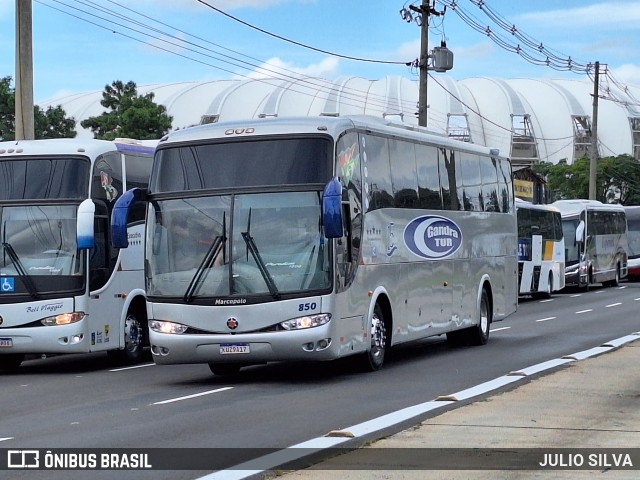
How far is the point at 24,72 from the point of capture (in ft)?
80.7

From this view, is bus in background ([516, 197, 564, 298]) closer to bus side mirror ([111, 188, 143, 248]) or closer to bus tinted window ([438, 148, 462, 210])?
bus tinted window ([438, 148, 462, 210])

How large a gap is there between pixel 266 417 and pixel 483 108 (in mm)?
112813

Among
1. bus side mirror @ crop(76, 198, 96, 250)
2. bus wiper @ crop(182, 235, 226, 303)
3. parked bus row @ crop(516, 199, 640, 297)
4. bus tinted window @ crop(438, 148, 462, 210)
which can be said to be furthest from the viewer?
parked bus row @ crop(516, 199, 640, 297)

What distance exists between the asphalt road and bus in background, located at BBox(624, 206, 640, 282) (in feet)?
118

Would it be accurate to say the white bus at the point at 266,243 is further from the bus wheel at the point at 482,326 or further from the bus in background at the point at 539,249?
the bus in background at the point at 539,249

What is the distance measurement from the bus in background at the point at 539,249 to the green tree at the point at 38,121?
64.6 feet

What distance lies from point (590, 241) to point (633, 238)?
33.0ft

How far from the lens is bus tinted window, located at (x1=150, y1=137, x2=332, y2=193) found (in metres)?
16.5

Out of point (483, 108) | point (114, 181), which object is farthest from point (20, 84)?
point (483, 108)

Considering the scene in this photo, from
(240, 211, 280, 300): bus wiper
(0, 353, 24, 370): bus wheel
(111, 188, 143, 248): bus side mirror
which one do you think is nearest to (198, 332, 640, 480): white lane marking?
(240, 211, 280, 300): bus wiper

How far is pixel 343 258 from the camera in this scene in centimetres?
1658

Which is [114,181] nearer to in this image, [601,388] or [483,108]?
[601,388]

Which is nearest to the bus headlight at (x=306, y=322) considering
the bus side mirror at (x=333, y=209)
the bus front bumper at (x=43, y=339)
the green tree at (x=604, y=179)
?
the bus side mirror at (x=333, y=209)

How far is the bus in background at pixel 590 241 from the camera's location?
49.3 m
